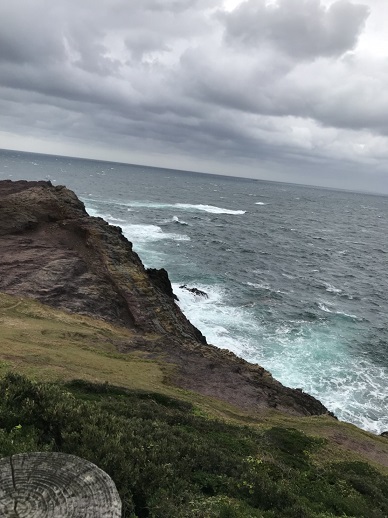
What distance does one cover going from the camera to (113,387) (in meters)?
17.6

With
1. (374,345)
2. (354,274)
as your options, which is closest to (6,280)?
(374,345)

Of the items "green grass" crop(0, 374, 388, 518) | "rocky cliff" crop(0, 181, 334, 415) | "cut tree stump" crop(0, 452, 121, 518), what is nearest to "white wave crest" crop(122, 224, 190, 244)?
"rocky cliff" crop(0, 181, 334, 415)

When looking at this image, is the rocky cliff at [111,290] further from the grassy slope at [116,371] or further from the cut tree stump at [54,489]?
the cut tree stump at [54,489]

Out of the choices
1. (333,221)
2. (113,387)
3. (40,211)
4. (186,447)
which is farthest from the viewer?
(333,221)

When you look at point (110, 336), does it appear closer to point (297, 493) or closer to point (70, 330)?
point (70, 330)

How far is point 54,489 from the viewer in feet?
19.9

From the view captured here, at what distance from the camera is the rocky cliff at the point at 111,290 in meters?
25.8

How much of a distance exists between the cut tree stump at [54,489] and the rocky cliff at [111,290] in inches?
689

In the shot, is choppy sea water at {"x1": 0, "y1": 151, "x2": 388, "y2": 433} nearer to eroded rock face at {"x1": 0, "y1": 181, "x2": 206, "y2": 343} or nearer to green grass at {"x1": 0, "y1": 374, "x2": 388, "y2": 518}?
eroded rock face at {"x1": 0, "y1": 181, "x2": 206, "y2": 343}

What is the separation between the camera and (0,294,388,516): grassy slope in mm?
18281

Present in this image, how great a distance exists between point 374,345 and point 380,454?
23849 millimetres

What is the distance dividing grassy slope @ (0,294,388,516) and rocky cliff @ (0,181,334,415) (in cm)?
186

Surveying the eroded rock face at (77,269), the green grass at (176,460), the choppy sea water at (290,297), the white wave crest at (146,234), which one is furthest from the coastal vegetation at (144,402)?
the white wave crest at (146,234)

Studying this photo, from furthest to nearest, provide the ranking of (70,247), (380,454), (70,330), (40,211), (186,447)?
1. (40,211)
2. (70,247)
3. (70,330)
4. (380,454)
5. (186,447)
